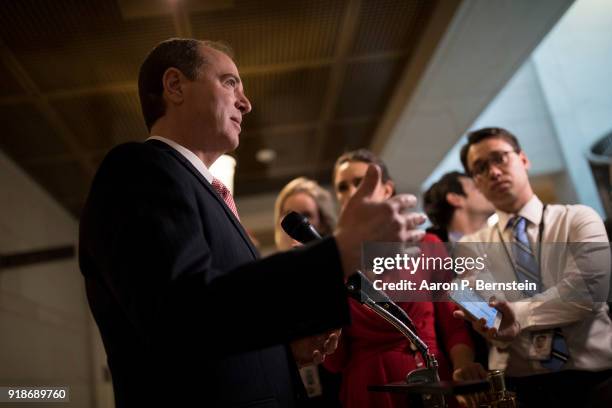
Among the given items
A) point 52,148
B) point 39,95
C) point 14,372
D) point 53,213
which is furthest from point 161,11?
point 53,213

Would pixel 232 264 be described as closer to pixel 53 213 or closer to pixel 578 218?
pixel 578 218

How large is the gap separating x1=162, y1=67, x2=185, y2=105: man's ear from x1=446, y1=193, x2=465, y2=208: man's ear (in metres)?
1.62

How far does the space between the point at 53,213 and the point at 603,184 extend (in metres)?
3.92

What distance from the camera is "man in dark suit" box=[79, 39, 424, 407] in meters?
0.68

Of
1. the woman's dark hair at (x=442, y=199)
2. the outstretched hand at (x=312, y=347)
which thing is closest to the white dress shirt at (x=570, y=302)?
the outstretched hand at (x=312, y=347)

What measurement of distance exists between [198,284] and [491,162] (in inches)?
51.9

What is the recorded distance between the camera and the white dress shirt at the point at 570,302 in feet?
4.14

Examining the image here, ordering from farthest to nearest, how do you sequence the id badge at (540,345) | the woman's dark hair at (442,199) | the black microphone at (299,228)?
the woman's dark hair at (442,199) < the id badge at (540,345) < the black microphone at (299,228)

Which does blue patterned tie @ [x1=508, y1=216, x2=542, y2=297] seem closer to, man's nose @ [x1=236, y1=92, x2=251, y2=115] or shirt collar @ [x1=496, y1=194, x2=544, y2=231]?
shirt collar @ [x1=496, y1=194, x2=544, y2=231]

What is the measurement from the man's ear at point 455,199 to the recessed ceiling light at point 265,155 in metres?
2.48

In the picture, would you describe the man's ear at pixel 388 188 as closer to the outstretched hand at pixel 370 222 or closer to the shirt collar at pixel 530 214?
the shirt collar at pixel 530 214

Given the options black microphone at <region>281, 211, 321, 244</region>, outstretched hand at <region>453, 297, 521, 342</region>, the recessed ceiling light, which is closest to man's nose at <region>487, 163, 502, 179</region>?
outstretched hand at <region>453, 297, 521, 342</region>

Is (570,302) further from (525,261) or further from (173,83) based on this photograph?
(173,83)

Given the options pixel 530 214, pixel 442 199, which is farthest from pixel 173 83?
pixel 442 199
